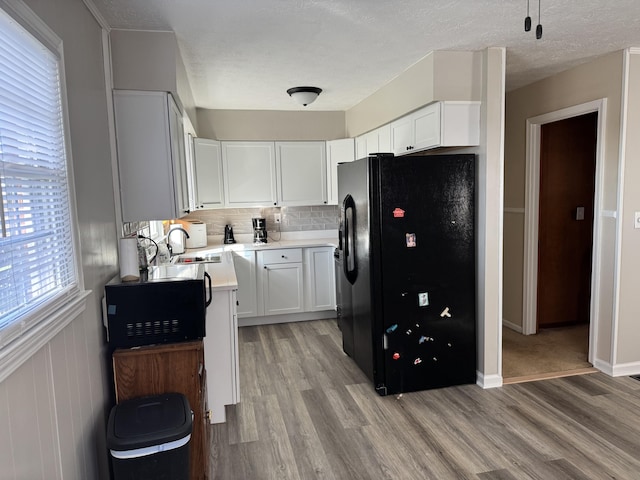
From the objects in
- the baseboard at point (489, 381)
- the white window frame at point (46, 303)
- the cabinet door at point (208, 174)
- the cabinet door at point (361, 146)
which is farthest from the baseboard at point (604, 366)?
the cabinet door at point (208, 174)

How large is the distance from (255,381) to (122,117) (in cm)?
210

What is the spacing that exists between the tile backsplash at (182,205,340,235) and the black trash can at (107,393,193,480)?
3.38 meters

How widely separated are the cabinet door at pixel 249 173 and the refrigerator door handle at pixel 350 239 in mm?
1611

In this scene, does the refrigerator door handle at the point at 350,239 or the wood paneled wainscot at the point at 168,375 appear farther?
the refrigerator door handle at the point at 350,239

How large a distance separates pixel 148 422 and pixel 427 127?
256 centimetres

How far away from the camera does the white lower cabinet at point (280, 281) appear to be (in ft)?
14.9

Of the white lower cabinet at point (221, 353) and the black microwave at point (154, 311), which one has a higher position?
the black microwave at point (154, 311)

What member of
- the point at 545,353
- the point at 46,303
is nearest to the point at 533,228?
the point at 545,353

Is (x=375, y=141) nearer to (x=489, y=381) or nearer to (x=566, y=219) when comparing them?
(x=566, y=219)

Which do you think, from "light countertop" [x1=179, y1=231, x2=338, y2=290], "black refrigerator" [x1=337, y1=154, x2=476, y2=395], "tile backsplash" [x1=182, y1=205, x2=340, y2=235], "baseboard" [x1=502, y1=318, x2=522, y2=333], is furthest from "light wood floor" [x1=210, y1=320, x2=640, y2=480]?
"tile backsplash" [x1=182, y1=205, x2=340, y2=235]

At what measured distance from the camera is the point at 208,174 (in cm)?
457

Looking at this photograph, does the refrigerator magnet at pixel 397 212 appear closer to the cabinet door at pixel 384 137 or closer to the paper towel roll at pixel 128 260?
the cabinet door at pixel 384 137

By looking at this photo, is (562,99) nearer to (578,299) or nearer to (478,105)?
(478,105)

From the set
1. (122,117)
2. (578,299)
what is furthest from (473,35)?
(578,299)
